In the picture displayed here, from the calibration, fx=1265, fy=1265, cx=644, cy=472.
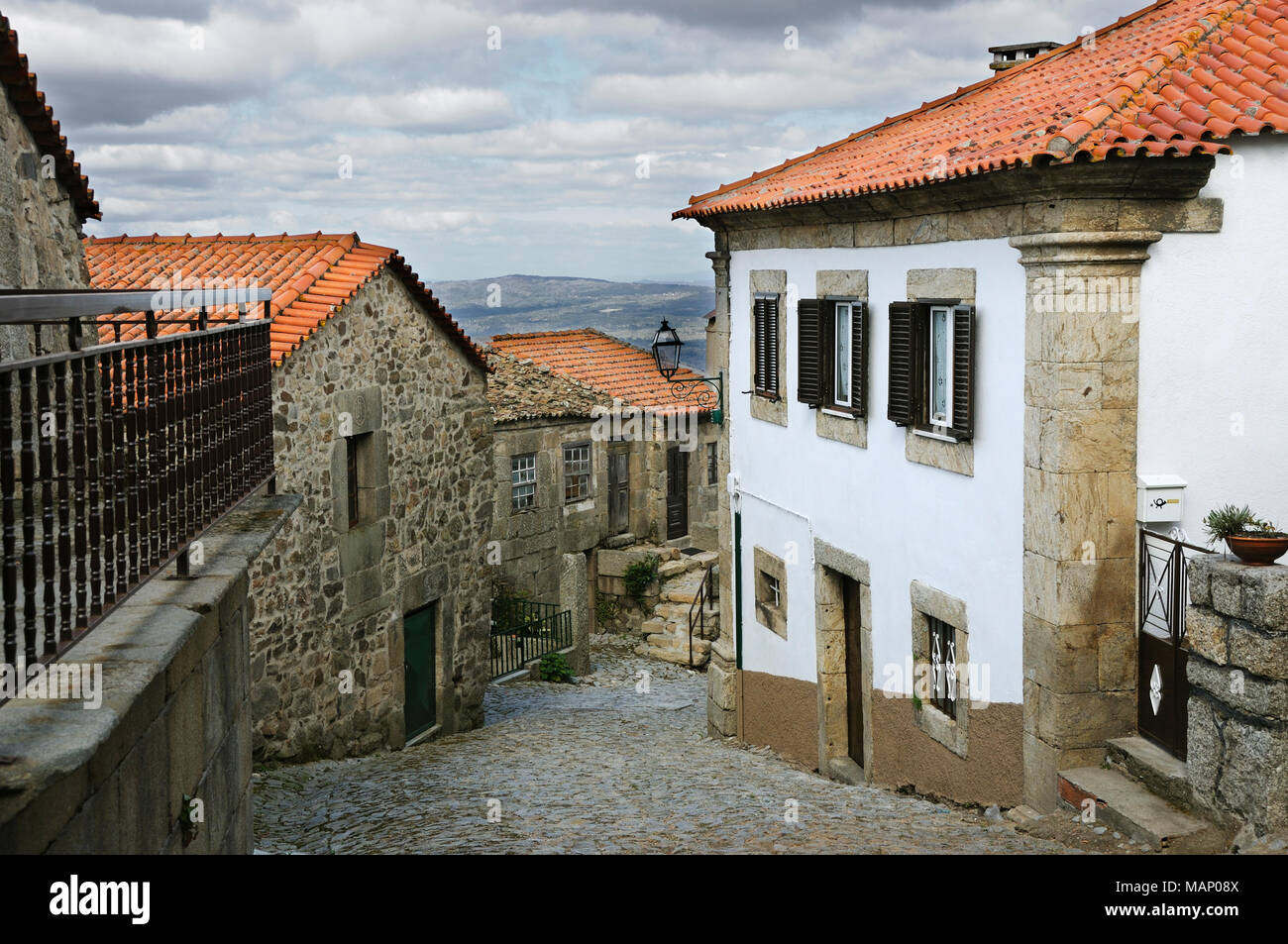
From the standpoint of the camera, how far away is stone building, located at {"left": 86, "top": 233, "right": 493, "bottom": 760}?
1231 cm

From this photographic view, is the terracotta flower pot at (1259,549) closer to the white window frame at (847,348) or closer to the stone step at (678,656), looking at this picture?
the white window frame at (847,348)

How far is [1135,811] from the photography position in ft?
24.8

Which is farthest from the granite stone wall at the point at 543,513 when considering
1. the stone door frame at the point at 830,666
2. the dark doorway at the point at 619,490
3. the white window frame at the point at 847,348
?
the white window frame at the point at 847,348

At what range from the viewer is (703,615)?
25.3 metres

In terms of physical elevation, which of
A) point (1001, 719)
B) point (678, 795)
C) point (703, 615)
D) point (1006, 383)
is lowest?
point (703, 615)

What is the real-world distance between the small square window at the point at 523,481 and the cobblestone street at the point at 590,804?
9.42 meters

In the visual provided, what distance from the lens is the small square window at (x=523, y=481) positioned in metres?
25.2

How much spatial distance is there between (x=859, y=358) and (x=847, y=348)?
0.56 m

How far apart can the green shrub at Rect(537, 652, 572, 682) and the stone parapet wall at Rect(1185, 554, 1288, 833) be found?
51.8 feet

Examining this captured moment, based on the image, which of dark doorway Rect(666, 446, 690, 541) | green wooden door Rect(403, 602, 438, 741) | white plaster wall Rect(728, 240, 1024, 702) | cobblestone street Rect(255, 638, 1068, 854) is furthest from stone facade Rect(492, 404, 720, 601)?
white plaster wall Rect(728, 240, 1024, 702)

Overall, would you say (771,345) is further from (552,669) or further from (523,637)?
(523,637)

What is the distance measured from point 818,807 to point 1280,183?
5448 millimetres

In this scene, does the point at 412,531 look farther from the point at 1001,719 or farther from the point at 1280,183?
the point at 1280,183
